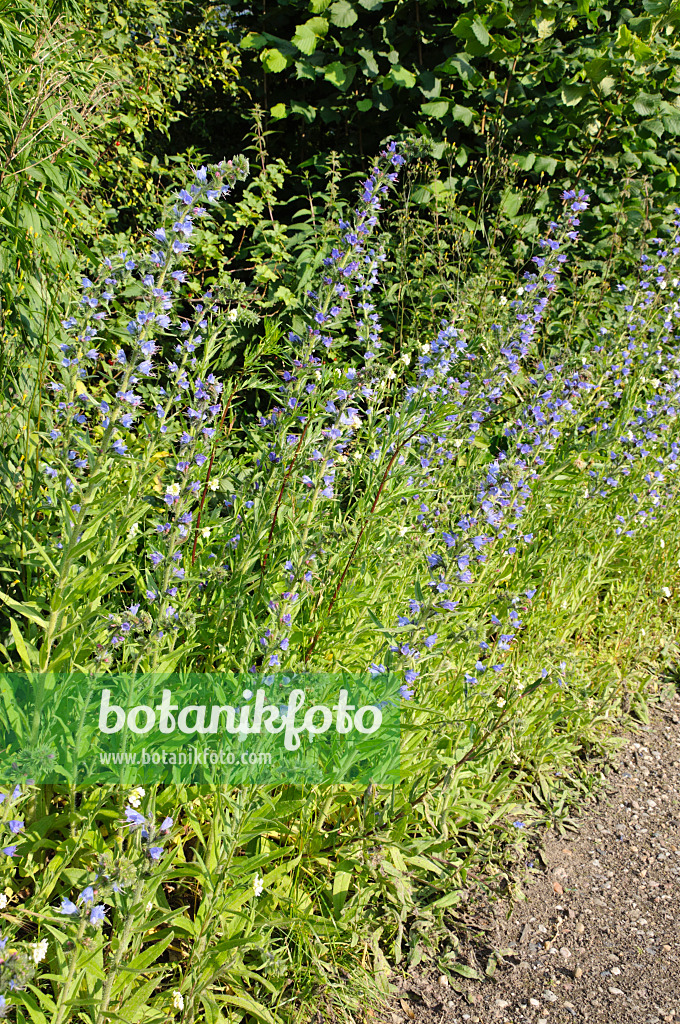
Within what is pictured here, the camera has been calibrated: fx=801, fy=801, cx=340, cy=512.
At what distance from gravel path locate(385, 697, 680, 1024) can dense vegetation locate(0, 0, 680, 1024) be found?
99mm

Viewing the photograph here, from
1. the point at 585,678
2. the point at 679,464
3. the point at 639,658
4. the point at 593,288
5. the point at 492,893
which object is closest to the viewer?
the point at 492,893

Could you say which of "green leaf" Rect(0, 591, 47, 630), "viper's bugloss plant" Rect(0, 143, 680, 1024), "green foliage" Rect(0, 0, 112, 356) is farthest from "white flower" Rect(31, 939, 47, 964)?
"green foliage" Rect(0, 0, 112, 356)

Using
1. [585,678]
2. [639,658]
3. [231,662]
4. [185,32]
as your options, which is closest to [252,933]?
[231,662]

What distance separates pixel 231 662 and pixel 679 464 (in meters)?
3.27

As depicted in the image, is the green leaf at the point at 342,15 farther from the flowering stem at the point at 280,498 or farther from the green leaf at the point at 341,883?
the green leaf at the point at 341,883

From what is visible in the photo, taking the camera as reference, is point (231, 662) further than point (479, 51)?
No

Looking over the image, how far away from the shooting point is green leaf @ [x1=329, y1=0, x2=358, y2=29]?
4730 millimetres

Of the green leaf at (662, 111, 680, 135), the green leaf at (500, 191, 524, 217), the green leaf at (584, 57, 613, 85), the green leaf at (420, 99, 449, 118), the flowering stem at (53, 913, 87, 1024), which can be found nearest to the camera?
the flowering stem at (53, 913, 87, 1024)

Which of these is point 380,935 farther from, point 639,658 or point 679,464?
point 679,464

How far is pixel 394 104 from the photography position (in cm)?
523

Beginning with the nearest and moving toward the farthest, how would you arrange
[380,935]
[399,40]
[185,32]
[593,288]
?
[380,935] → [399,40] → [593,288] → [185,32]

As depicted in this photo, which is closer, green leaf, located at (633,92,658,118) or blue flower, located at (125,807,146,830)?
blue flower, located at (125,807,146,830)

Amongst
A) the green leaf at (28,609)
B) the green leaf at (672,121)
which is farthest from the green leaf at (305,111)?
the green leaf at (28,609)

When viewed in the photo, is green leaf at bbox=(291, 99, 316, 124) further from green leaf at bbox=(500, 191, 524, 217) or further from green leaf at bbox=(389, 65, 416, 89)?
green leaf at bbox=(500, 191, 524, 217)
